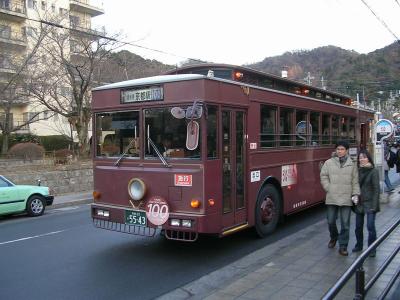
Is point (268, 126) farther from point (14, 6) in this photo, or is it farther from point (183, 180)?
point (14, 6)

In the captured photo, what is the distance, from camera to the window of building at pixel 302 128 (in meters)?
10.2

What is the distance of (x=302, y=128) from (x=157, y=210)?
469 cm

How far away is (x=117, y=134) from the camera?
8.00 m

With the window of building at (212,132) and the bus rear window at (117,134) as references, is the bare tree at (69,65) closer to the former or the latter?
the bus rear window at (117,134)

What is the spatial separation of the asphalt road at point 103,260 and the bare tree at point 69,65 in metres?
13.1

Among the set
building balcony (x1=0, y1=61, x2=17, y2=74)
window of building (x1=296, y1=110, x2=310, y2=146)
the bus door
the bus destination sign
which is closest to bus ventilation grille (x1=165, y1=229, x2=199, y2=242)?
the bus door

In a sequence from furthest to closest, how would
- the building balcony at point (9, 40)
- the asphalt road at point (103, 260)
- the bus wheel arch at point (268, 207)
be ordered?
the building balcony at point (9, 40) → the bus wheel arch at point (268, 207) → the asphalt road at point (103, 260)

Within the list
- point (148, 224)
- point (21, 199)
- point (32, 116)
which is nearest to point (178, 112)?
point (148, 224)

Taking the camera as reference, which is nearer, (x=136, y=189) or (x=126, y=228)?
(x=136, y=189)

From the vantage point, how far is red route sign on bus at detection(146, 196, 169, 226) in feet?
23.6

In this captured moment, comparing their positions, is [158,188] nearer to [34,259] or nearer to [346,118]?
[34,259]

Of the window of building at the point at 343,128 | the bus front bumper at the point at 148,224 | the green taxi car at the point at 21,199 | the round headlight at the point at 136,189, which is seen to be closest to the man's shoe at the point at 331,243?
the bus front bumper at the point at 148,224

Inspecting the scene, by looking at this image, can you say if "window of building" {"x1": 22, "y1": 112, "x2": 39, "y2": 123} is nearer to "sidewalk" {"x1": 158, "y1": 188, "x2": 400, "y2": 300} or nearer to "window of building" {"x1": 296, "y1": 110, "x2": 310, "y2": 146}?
"window of building" {"x1": 296, "y1": 110, "x2": 310, "y2": 146}

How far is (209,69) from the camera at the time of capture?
8484mm
